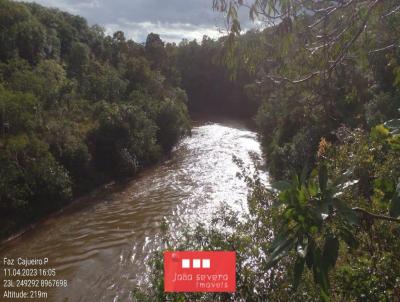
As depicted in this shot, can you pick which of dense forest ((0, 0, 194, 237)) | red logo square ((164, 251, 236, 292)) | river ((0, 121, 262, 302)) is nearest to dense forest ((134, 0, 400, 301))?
red logo square ((164, 251, 236, 292))

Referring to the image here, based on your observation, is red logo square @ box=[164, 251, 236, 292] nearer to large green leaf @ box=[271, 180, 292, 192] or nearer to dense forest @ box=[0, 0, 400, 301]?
dense forest @ box=[0, 0, 400, 301]

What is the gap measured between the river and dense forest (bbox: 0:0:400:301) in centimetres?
112

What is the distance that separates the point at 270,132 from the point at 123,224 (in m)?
16.8

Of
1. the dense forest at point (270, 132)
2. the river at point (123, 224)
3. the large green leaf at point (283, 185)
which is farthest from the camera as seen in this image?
the river at point (123, 224)

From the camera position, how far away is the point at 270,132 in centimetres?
2978

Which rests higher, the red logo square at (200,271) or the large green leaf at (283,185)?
the large green leaf at (283,185)

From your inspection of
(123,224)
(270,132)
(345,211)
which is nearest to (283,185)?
(345,211)

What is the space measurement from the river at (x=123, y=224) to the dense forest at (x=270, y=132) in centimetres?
112

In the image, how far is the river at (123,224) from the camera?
39.5 ft

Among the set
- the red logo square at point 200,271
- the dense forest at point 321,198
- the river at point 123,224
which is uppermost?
the dense forest at point 321,198

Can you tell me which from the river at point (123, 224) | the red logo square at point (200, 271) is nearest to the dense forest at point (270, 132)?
the red logo square at point (200, 271)

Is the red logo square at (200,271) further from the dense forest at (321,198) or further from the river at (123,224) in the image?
the river at (123,224)

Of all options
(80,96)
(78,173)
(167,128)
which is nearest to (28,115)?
(78,173)

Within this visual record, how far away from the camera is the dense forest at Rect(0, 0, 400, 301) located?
2.70 m
